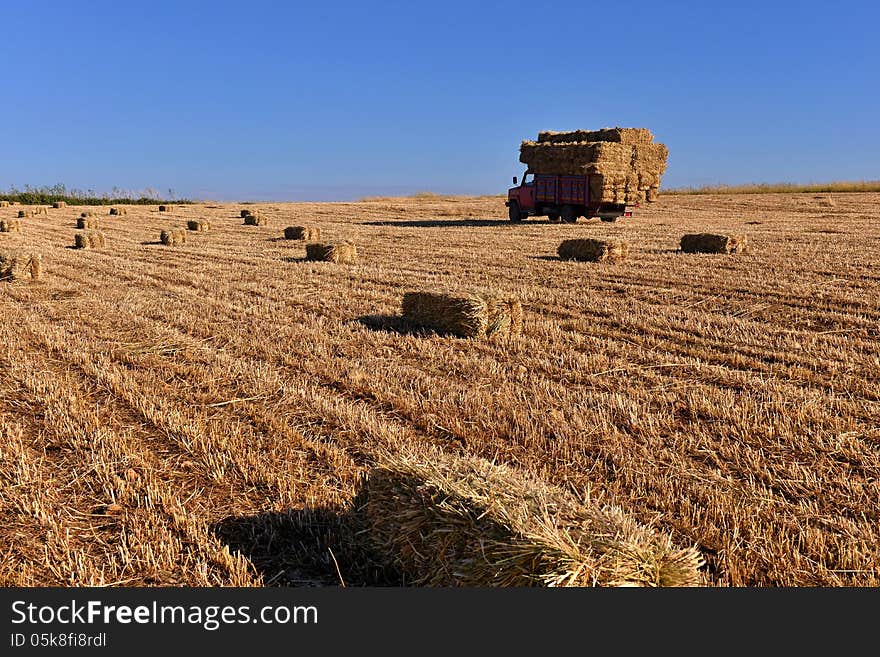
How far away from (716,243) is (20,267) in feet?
49.1

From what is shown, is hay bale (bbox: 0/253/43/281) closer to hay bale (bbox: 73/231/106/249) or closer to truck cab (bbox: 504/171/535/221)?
hay bale (bbox: 73/231/106/249)

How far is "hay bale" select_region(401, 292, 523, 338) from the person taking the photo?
8.01 meters

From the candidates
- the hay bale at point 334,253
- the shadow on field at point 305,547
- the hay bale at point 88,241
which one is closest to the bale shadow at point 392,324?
the shadow on field at point 305,547

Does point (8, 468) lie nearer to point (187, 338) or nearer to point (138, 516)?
point (138, 516)

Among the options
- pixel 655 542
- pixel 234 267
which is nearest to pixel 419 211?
pixel 234 267

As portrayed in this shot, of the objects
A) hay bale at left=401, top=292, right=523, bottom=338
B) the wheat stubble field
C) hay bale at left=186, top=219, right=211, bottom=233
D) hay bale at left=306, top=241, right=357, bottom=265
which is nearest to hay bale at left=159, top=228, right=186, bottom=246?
hay bale at left=186, top=219, right=211, bottom=233

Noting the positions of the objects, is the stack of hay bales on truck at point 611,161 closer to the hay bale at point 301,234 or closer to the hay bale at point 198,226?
the hay bale at point 301,234

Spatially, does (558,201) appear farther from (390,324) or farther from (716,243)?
(390,324)

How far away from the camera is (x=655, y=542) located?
2.88 metres

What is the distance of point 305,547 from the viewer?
360 centimetres

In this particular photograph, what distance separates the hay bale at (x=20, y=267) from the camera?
41.7 ft

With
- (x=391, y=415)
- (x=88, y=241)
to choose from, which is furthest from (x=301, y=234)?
(x=391, y=415)

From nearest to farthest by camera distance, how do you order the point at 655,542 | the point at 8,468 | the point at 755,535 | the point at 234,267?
the point at 655,542 < the point at 755,535 < the point at 8,468 < the point at 234,267

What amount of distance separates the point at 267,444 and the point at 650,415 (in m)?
3.01
